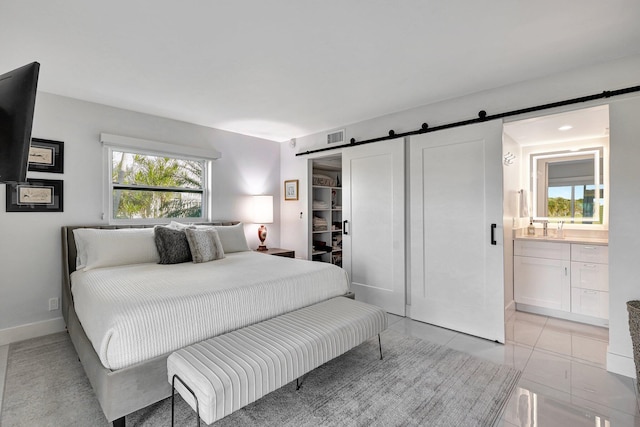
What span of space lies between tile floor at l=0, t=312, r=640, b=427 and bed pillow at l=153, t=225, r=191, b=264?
136 centimetres

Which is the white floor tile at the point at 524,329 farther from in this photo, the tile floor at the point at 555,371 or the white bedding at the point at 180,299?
the white bedding at the point at 180,299

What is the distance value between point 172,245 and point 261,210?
5.39 feet

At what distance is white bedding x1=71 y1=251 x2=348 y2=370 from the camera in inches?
66.1

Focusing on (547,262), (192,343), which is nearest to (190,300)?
(192,343)

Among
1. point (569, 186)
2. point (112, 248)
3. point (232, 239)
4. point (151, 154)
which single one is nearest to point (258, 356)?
point (112, 248)

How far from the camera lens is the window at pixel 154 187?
138 inches

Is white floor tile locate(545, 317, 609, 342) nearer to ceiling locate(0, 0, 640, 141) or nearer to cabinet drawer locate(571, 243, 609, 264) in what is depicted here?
cabinet drawer locate(571, 243, 609, 264)

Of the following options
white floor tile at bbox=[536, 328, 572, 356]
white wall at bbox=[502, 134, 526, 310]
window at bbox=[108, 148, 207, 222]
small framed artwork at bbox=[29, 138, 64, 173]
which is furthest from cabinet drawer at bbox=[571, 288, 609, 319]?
small framed artwork at bbox=[29, 138, 64, 173]

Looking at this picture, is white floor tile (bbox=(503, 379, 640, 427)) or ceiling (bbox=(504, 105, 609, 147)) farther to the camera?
ceiling (bbox=(504, 105, 609, 147))

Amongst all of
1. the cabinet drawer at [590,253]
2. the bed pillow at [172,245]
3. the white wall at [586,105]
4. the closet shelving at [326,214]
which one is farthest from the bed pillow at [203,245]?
the cabinet drawer at [590,253]

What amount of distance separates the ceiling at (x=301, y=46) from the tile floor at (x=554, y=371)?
2.39 meters

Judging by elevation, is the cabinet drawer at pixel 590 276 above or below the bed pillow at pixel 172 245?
below

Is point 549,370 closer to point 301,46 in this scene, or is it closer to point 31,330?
point 301,46

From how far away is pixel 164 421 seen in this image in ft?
5.78
